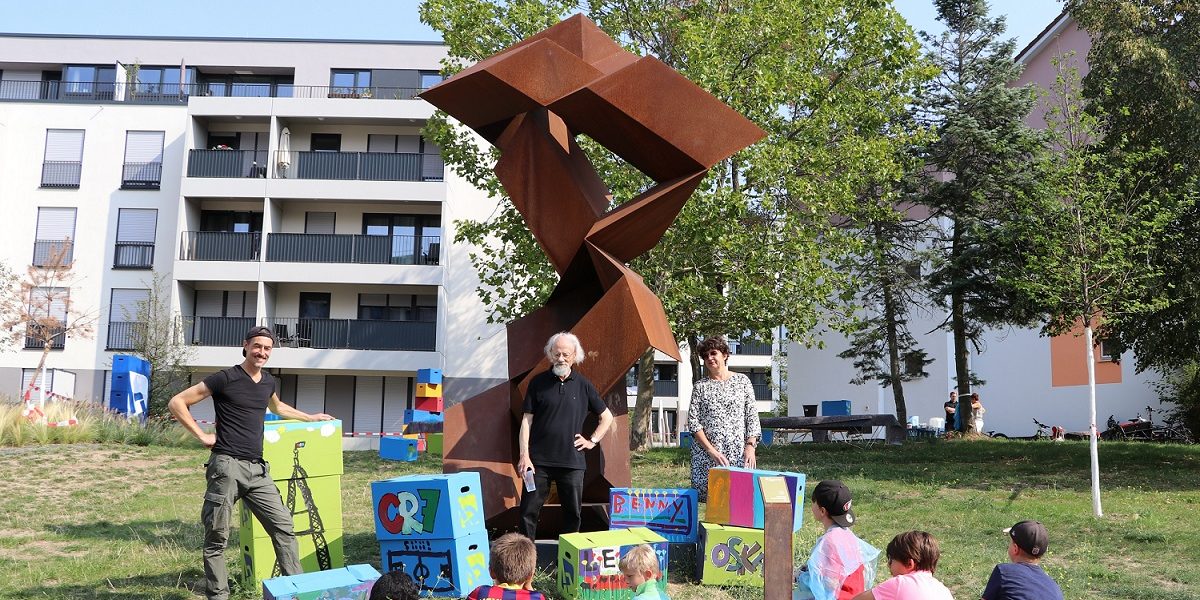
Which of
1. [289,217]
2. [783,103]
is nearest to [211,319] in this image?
[289,217]

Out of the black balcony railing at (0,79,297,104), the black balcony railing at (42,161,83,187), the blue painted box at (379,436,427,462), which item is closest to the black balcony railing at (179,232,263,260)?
the black balcony railing at (42,161,83,187)

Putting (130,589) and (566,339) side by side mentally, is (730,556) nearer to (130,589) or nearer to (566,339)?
(566,339)

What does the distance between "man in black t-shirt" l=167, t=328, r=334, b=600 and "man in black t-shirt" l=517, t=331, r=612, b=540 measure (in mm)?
1447

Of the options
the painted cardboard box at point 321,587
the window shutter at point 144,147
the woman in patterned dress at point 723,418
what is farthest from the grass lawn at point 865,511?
the window shutter at point 144,147

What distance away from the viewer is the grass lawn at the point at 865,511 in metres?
6.69

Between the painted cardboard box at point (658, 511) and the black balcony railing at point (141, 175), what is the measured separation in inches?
1138

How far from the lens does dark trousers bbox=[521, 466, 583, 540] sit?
247 inches

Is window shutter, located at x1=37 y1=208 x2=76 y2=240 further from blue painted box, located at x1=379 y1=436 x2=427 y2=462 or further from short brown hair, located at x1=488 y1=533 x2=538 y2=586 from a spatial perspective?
short brown hair, located at x1=488 y1=533 x2=538 y2=586

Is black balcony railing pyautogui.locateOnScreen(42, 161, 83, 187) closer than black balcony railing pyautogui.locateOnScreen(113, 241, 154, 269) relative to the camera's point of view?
No

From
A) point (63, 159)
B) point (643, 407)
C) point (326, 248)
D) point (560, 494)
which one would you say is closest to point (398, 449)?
point (643, 407)

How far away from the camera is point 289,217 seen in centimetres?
3133

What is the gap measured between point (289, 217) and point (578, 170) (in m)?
25.5

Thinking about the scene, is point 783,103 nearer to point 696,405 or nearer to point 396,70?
point 696,405

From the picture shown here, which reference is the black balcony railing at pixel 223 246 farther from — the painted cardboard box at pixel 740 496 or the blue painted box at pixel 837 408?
the painted cardboard box at pixel 740 496
